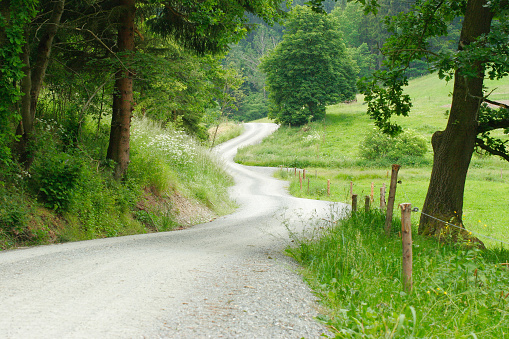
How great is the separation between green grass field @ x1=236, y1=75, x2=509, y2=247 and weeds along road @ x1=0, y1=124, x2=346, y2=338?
4.72 m

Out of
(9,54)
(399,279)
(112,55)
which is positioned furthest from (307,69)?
(399,279)

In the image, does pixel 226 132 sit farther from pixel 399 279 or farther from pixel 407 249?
pixel 407 249

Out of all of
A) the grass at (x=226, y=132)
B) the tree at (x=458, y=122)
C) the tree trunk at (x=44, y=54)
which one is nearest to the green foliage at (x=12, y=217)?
the tree trunk at (x=44, y=54)

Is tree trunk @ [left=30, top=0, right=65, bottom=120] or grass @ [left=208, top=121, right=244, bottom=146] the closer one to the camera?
tree trunk @ [left=30, top=0, right=65, bottom=120]

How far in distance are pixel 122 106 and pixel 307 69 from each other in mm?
44963

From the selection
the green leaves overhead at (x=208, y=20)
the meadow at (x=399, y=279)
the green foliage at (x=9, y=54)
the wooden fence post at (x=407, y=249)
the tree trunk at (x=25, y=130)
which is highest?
the green leaves overhead at (x=208, y=20)

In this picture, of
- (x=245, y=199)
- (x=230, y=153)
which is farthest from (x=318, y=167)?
(x=245, y=199)

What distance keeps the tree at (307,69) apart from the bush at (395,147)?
16.6 metres

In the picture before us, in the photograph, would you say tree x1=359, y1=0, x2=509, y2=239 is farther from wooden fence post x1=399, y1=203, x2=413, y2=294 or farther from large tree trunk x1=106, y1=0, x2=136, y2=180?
large tree trunk x1=106, y1=0, x2=136, y2=180

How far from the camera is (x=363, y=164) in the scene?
1438 inches

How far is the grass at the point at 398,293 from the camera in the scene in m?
3.69

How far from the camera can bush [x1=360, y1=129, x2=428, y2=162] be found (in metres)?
36.9

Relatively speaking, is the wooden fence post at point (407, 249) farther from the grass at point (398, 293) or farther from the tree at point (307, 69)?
the tree at point (307, 69)

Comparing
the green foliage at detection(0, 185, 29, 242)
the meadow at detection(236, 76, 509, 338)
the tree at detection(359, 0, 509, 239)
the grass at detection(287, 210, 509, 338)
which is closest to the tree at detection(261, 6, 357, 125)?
the meadow at detection(236, 76, 509, 338)
